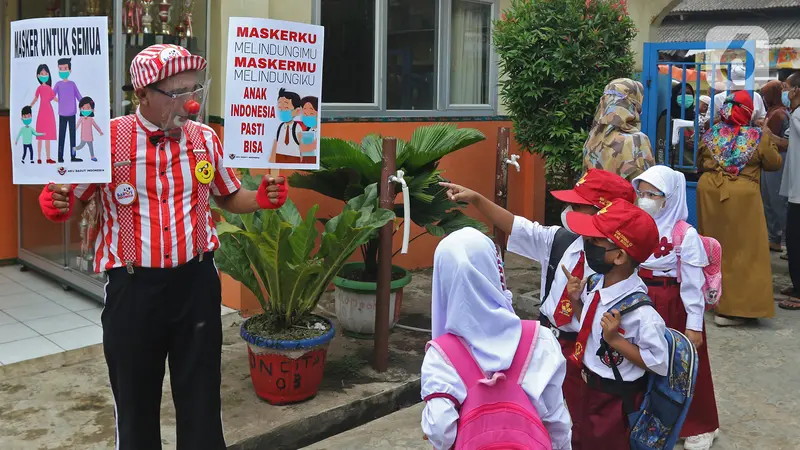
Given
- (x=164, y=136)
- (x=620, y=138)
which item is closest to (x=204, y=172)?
(x=164, y=136)

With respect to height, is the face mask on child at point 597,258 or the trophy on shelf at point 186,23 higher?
the trophy on shelf at point 186,23

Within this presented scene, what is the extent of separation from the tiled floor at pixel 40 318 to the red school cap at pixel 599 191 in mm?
3490

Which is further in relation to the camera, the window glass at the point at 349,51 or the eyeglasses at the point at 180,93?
the window glass at the point at 349,51

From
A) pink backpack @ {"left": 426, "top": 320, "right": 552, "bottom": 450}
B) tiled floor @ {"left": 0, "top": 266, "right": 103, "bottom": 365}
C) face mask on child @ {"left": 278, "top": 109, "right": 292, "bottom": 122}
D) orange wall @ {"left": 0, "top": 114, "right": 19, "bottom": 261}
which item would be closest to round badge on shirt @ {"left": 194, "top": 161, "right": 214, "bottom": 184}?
face mask on child @ {"left": 278, "top": 109, "right": 292, "bottom": 122}

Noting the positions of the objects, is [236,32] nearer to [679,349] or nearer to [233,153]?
[233,153]

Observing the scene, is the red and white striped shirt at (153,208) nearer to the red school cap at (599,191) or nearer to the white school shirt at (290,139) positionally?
the white school shirt at (290,139)

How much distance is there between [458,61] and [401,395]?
4127mm

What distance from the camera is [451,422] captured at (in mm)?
2084

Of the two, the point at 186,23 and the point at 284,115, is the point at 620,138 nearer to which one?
the point at 284,115

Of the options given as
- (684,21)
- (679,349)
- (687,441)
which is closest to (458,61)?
(687,441)

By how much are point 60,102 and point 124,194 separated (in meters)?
0.41

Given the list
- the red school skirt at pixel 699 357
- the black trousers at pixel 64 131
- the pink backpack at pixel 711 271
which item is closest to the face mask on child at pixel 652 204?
the pink backpack at pixel 711 271

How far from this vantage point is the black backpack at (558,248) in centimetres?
343

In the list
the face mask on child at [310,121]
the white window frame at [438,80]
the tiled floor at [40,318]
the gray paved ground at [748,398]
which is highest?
the white window frame at [438,80]
